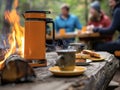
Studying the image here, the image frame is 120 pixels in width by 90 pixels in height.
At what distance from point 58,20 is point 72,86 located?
6.49 m

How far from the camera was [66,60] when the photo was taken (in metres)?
2.73

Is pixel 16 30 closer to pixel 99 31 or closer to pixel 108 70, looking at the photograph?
pixel 108 70

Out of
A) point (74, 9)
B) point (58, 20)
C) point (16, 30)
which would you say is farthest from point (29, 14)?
point (74, 9)

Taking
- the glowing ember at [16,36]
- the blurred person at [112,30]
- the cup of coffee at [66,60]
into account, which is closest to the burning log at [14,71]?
the cup of coffee at [66,60]

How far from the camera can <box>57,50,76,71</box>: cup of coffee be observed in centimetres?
270

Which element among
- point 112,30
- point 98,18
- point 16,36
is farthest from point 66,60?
point 98,18

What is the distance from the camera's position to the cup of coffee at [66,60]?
270 centimetres

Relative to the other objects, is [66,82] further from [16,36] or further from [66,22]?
[66,22]

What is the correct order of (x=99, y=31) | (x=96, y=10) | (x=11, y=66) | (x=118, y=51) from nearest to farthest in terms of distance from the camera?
1. (x=11, y=66)
2. (x=118, y=51)
3. (x=99, y=31)
4. (x=96, y=10)

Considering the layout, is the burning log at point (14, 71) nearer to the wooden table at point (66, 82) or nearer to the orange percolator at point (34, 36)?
the wooden table at point (66, 82)

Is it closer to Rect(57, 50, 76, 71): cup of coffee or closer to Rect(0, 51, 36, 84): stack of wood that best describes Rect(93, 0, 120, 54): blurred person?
Rect(57, 50, 76, 71): cup of coffee

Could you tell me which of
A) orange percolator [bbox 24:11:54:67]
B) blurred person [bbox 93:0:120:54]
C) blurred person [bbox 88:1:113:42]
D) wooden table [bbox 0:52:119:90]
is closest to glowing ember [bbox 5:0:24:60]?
orange percolator [bbox 24:11:54:67]

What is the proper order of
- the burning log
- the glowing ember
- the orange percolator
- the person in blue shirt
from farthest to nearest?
the person in blue shirt → the glowing ember → the orange percolator → the burning log

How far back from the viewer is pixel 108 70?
353 cm
